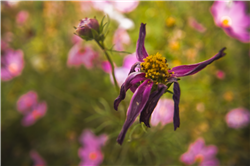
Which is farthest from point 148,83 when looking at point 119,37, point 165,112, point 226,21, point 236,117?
point 236,117

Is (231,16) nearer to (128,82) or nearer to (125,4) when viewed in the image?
(125,4)

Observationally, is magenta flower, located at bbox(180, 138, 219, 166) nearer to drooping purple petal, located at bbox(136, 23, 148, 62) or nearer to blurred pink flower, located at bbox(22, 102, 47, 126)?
drooping purple petal, located at bbox(136, 23, 148, 62)

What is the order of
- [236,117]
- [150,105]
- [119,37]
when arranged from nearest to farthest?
1. [150,105]
2. [119,37]
3. [236,117]

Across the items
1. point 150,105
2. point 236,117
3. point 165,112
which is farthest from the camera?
point 236,117

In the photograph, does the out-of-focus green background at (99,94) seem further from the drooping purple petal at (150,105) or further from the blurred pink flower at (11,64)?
the drooping purple petal at (150,105)

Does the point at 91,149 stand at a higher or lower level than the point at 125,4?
lower

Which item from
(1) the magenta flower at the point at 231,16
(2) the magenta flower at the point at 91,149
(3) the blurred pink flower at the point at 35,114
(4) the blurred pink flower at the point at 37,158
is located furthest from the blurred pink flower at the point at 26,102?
(1) the magenta flower at the point at 231,16

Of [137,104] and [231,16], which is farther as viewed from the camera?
[231,16]
